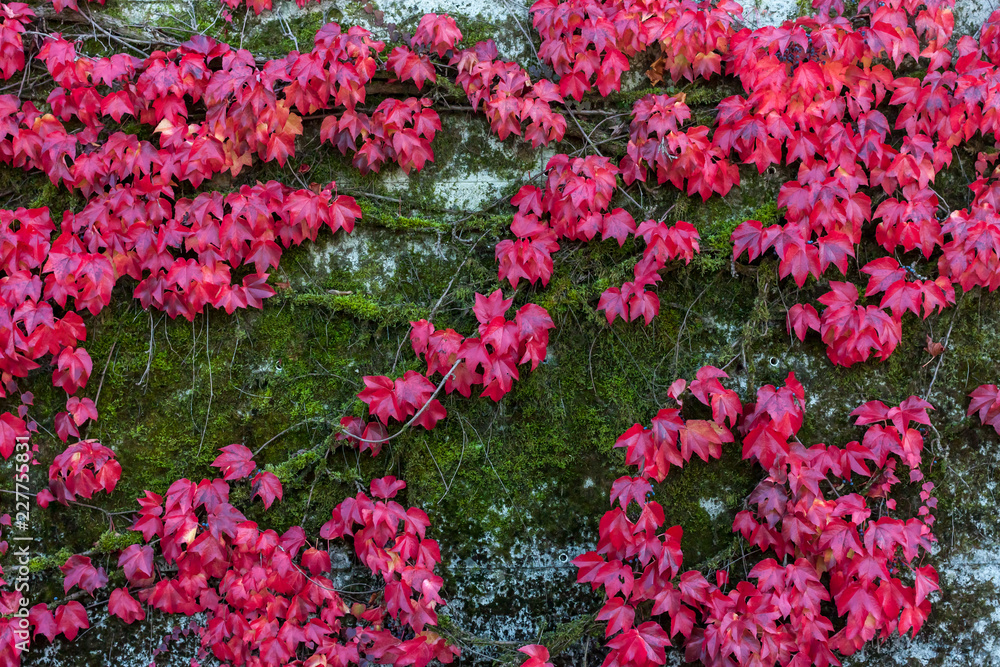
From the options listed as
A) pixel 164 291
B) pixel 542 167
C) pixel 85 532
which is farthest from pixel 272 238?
pixel 85 532

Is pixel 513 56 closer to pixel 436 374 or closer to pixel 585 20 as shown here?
pixel 585 20

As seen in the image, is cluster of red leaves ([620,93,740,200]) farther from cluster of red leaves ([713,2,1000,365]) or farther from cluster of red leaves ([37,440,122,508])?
cluster of red leaves ([37,440,122,508])

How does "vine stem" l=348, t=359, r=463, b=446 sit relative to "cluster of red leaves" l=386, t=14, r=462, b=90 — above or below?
below

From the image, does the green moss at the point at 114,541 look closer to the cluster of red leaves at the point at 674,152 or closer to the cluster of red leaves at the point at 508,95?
the cluster of red leaves at the point at 508,95

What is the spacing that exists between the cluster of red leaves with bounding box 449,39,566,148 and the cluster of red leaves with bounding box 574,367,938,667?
3.75 feet

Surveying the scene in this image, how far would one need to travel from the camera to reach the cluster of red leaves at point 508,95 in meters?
2.52

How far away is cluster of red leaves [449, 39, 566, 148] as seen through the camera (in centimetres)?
252

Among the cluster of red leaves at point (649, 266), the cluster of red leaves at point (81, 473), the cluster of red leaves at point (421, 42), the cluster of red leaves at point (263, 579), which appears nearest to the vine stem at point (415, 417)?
the cluster of red leaves at point (263, 579)

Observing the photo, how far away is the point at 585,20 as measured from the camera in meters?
2.53

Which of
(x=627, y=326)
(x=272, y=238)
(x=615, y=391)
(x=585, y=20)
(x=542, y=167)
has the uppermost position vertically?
(x=585, y=20)

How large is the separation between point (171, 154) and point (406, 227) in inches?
38.4

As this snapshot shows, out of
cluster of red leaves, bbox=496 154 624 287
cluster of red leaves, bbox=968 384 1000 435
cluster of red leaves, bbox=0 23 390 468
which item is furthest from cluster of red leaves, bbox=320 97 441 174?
cluster of red leaves, bbox=968 384 1000 435

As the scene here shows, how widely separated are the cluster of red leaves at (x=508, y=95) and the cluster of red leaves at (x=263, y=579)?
4.92 ft

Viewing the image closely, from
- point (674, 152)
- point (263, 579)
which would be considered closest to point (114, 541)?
point (263, 579)
